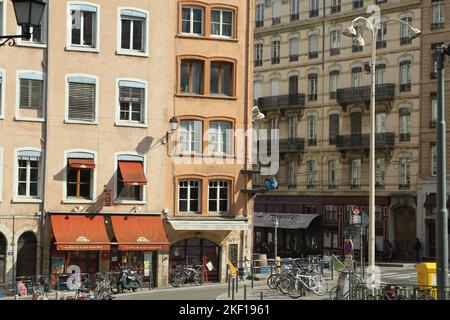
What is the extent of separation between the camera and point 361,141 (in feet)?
186

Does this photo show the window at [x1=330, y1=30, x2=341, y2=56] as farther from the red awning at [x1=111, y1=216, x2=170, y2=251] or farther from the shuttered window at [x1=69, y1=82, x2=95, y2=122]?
the shuttered window at [x1=69, y1=82, x2=95, y2=122]

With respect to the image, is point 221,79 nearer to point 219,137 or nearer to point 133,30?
point 219,137

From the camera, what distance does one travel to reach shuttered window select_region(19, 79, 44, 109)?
110 ft

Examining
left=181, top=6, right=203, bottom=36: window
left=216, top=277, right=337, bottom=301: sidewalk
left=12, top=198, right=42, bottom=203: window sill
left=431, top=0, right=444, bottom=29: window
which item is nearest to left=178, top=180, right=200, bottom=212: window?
left=216, top=277, right=337, bottom=301: sidewalk

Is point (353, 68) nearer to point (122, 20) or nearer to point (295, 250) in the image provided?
point (295, 250)

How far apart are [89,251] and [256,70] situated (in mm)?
33157

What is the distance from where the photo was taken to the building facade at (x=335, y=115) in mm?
54875

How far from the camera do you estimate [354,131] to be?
57.7m

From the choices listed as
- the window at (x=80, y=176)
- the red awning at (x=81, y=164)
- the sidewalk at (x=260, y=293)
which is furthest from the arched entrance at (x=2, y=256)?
the sidewalk at (x=260, y=293)

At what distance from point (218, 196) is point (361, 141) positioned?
21.8 meters

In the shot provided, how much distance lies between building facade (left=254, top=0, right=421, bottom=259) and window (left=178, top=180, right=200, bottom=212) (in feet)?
57.9

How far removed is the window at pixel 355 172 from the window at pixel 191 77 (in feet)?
75.7

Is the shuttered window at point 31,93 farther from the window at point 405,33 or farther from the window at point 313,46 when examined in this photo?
the window at point 313,46

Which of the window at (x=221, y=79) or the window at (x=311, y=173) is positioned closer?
the window at (x=221, y=79)
